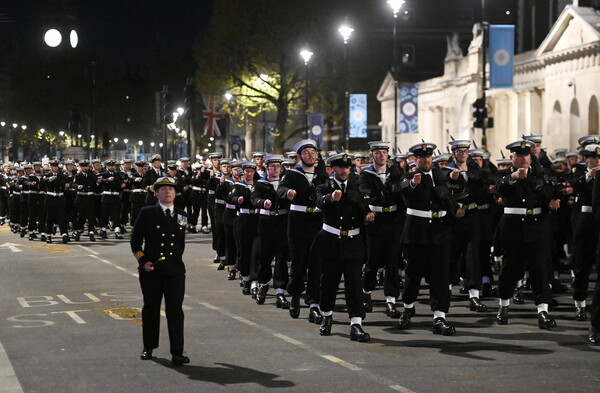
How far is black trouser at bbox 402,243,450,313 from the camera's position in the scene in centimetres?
1306

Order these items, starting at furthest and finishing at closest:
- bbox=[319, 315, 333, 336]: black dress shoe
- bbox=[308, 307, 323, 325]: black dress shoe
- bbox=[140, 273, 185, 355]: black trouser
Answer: bbox=[308, 307, 323, 325]: black dress shoe, bbox=[319, 315, 333, 336]: black dress shoe, bbox=[140, 273, 185, 355]: black trouser

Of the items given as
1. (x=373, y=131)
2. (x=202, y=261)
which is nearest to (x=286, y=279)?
(x=202, y=261)

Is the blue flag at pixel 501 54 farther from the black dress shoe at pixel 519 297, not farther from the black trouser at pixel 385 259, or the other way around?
the black trouser at pixel 385 259

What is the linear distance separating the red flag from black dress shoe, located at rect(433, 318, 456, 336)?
54.1 m

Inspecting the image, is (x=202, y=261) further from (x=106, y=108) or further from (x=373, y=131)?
(x=106, y=108)

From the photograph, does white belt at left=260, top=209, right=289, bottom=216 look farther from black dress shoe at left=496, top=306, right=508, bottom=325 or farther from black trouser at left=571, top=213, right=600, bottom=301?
black trouser at left=571, top=213, right=600, bottom=301

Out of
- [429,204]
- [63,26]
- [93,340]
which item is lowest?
[93,340]

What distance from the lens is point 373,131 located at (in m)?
103

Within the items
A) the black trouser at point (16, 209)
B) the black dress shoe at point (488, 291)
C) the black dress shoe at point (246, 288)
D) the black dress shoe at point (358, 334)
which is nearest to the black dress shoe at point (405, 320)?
the black dress shoe at point (358, 334)

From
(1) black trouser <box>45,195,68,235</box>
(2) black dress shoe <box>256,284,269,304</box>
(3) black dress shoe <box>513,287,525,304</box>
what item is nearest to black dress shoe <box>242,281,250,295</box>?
(2) black dress shoe <box>256,284,269,304</box>

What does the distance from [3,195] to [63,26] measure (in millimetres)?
27077

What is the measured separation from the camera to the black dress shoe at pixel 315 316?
13.9m

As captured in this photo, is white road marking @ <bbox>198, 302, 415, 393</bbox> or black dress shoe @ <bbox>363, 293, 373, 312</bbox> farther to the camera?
black dress shoe @ <bbox>363, 293, 373, 312</bbox>

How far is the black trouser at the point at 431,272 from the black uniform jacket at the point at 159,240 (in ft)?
10.3
